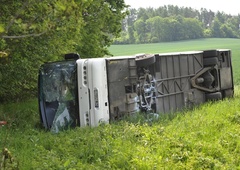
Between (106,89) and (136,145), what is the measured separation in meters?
2.00

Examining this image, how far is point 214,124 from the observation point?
8523 mm

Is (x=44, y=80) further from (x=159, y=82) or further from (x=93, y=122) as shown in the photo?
(x=159, y=82)

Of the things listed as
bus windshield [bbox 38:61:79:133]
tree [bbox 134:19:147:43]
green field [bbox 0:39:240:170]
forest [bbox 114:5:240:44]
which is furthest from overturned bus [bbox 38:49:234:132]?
tree [bbox 134:19:147:43]

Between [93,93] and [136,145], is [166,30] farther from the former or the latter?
[136,145]

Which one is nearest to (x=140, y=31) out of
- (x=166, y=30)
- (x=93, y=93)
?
(x=166, y=30)

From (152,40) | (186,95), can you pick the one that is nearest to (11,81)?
(186,95)

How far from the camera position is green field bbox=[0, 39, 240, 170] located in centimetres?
596

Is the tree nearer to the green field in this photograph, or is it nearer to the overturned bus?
the overturned bus

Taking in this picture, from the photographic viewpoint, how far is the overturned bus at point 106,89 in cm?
849

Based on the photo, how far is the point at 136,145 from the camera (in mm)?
6922

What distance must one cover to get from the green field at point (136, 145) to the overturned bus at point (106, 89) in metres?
0.50

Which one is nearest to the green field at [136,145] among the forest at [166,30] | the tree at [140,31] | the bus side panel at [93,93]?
the bus side panel at [93,93]

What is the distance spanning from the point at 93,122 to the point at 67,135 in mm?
961

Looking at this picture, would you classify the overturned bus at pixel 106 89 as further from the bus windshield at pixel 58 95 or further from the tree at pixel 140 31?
the tree at pixel 140 31
